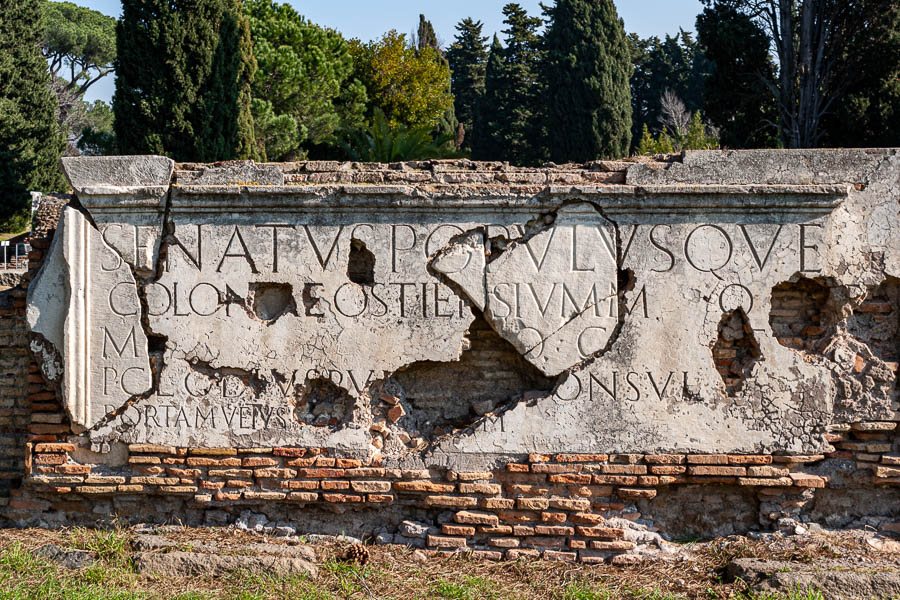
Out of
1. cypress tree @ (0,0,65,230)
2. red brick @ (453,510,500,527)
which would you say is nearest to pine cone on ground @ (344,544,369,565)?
red brick @ (453,510,500,527)

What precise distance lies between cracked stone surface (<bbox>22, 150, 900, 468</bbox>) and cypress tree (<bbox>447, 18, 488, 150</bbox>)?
1221 inches

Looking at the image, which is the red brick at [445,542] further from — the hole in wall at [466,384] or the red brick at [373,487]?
the hole in wall at [466,384]

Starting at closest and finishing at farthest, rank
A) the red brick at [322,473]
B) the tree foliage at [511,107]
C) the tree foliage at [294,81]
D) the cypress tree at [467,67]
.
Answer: the red brick at [322,473] < the tree foliage at [294,81] < the tree foliage at [511,107] < the cypress tree at [467,67]

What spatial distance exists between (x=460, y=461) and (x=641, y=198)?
1.86 metres

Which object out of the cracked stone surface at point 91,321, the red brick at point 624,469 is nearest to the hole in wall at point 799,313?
the red brick at point 624,469

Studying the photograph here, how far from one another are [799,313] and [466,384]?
6.70ft

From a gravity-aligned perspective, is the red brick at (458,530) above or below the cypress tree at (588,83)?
below

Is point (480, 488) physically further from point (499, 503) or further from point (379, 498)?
point (379, 498)

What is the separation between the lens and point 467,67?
36.5 metres

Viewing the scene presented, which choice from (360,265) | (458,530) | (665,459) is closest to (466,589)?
(458,530)

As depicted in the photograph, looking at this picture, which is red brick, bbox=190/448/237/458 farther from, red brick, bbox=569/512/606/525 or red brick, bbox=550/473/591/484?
red brick, bbox=569/512/606/525

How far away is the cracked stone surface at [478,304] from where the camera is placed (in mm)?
4449

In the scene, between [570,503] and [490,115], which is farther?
[490,115]

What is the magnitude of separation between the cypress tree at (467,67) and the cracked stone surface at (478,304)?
31015mm
